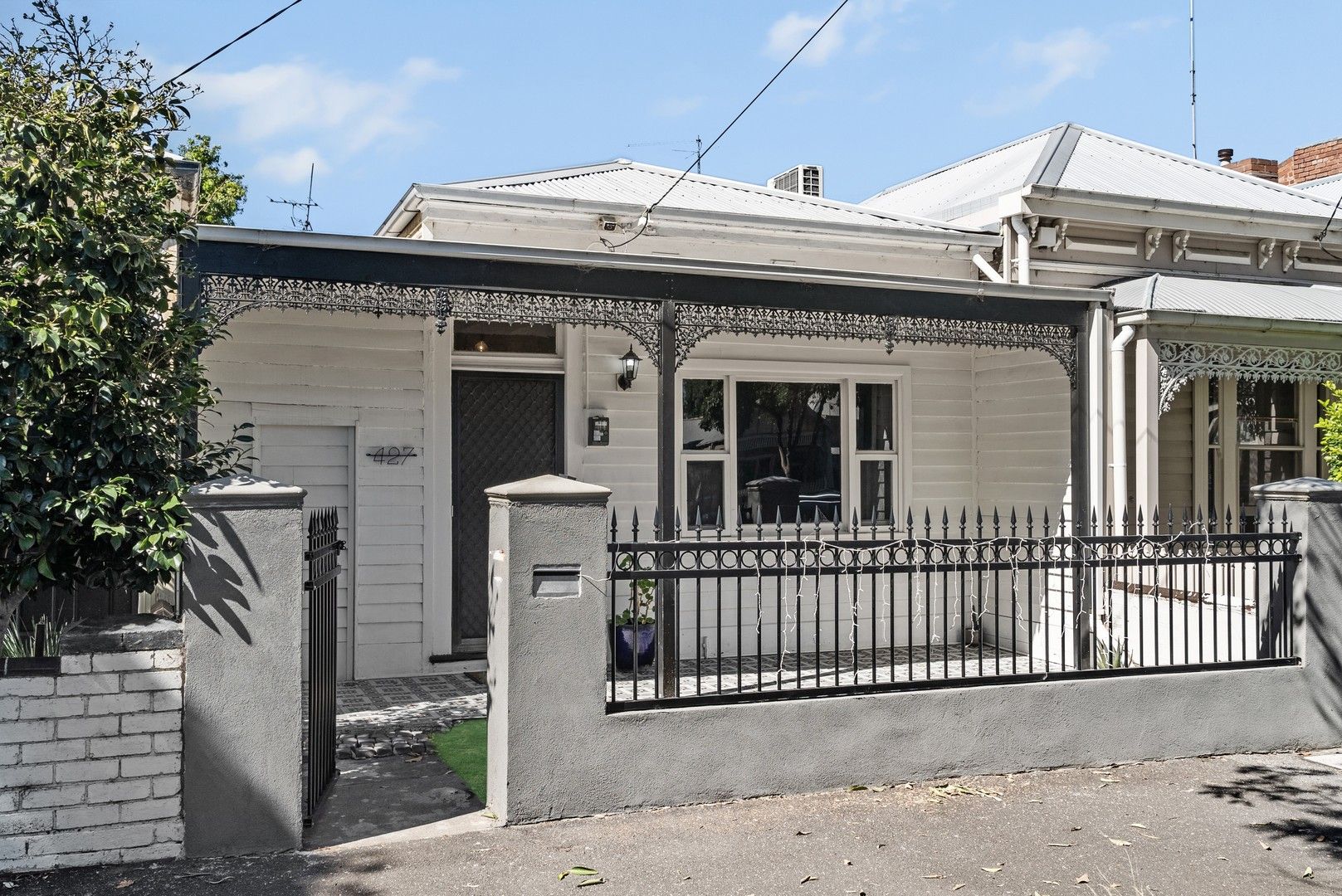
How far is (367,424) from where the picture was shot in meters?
8.78

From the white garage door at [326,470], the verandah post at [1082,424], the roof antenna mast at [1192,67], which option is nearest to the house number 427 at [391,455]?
the white garage door at [326,470]

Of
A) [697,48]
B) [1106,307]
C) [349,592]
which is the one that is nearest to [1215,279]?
[1106,307]

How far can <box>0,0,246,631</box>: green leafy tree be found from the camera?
14.6 ft

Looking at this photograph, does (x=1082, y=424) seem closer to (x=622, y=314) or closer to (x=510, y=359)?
(x=622, y=314)

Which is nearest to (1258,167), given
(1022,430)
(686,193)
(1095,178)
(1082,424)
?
(1095,178)

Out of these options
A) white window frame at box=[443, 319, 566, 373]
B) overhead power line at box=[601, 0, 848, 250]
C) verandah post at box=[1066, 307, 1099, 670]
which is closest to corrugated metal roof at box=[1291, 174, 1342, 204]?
verandah post at box=[1066, 307, 1099, 670]

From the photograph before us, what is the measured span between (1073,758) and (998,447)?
482 centimetres

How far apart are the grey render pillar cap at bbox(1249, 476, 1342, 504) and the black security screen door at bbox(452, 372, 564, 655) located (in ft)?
18.5

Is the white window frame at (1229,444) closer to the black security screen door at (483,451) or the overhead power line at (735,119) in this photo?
the overhead power line at (735,119)

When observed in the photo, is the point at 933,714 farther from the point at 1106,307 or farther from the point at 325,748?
the point at 1106,307

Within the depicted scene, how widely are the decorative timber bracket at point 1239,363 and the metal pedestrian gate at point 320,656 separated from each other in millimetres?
6938

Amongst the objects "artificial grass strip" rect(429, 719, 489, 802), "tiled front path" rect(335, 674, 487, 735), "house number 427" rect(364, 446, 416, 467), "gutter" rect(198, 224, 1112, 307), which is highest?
"gutter" rect(198, 224, 1112, 307)

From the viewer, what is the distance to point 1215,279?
10336mm

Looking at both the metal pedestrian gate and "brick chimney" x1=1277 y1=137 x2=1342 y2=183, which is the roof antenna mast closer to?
"brick chimney" x1=1277 y1=137 x2=1342 y2=183
